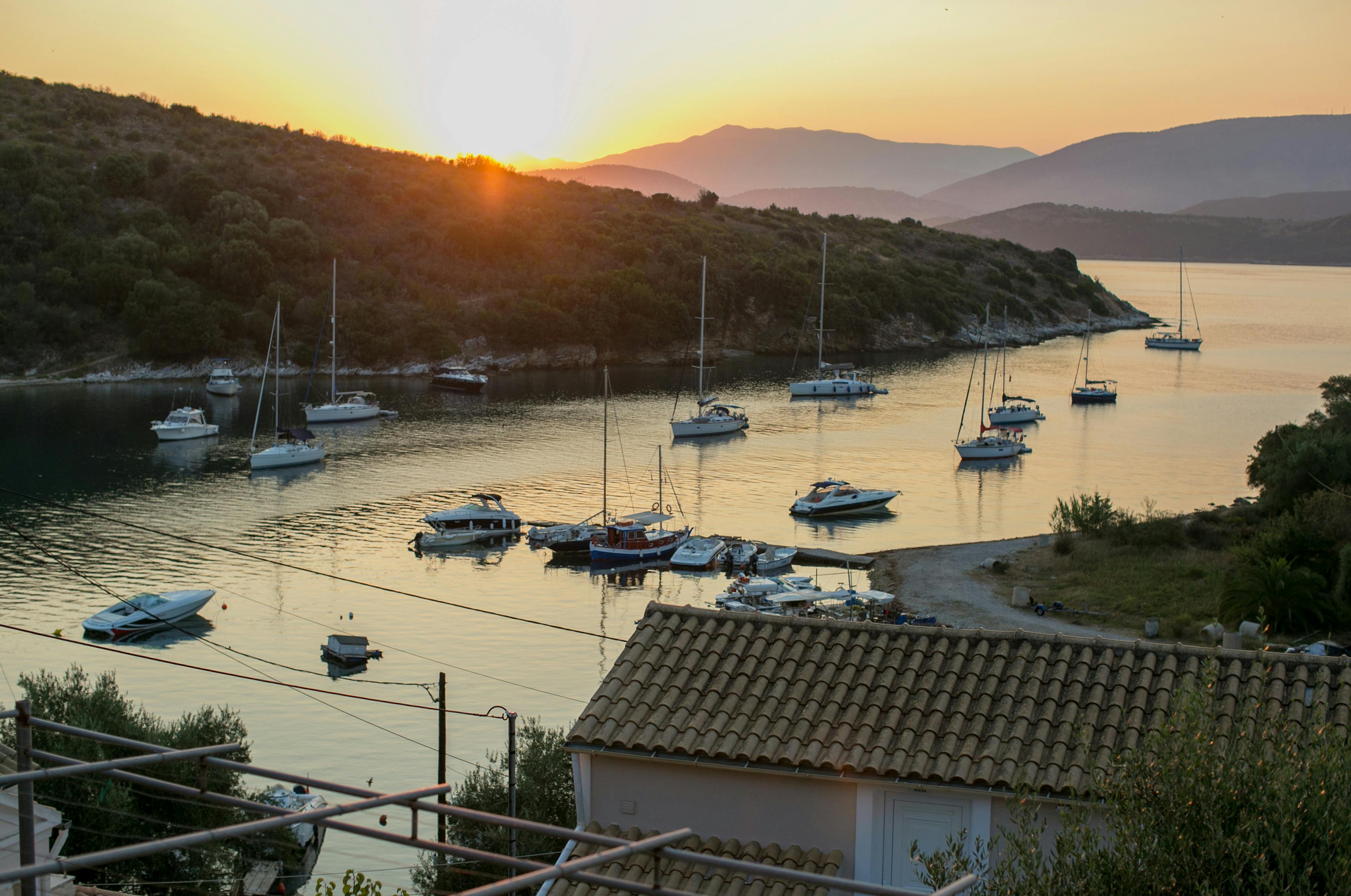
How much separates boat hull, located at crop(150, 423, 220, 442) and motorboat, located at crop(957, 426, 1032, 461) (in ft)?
107

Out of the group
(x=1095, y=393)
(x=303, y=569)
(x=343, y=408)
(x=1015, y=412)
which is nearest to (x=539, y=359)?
(x=343, y=408)

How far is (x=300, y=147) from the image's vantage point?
102 m

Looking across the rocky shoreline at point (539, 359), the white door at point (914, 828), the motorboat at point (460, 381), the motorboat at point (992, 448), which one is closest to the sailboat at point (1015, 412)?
the motorboat at point (992, 448)

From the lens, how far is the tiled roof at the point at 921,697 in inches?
304

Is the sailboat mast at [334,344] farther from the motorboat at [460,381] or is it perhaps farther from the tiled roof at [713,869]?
the tiled roof at [713,869]

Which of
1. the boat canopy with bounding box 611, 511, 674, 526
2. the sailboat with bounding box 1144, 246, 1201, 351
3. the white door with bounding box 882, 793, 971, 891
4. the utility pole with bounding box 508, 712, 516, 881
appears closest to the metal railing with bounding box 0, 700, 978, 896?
the white door with bounding box 882, 793, 971, 891

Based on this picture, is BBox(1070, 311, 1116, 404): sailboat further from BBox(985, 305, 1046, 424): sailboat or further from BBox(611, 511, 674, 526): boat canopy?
BBox(611, 511, 674, 526): boat canopy

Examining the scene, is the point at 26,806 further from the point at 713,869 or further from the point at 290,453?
the point at 290,453

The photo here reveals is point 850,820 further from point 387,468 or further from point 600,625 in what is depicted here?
point 387,468

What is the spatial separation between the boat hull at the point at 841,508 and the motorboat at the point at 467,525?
946 centimetres

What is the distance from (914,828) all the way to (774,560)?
81.1 ft

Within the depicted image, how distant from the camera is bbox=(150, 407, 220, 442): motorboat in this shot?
165 ft

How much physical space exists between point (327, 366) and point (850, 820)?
70.8 m

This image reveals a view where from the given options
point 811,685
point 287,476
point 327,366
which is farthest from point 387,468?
point 811,685
